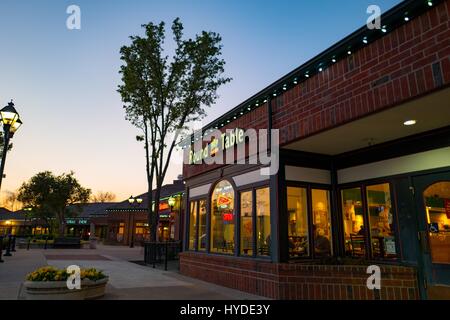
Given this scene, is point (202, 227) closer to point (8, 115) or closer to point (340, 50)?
point (8, 115)

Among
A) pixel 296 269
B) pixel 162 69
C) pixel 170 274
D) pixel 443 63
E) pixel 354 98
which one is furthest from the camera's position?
pixel 162 69

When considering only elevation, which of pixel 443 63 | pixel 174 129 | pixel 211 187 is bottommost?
pixel 211 187

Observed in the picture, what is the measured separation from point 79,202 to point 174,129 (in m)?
26.4

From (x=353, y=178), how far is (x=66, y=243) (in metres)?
28.2

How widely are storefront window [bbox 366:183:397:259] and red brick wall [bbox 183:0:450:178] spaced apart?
102 inches

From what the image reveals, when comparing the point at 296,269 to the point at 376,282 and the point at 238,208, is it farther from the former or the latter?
the point at 238,208

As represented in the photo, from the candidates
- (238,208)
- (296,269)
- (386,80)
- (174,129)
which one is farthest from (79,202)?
(386,80)

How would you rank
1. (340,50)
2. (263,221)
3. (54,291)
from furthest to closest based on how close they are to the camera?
1. (263,221)
2. (54,291)
3. (340,50)

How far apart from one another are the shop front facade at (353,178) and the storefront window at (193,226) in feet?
5.78

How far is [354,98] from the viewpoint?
6.19m

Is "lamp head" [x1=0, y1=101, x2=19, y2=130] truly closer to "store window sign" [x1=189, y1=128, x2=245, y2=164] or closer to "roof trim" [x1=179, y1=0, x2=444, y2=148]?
"store window sign" [x1=189, y1=128, x2=245, y2=164]

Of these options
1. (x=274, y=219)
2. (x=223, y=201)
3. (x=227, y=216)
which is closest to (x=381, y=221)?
(x=274, y=219)

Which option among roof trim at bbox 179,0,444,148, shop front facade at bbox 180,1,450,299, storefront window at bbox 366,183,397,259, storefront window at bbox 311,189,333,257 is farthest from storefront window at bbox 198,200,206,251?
storefront window at bbox 366,183,397,259

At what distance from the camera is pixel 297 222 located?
335 inches
